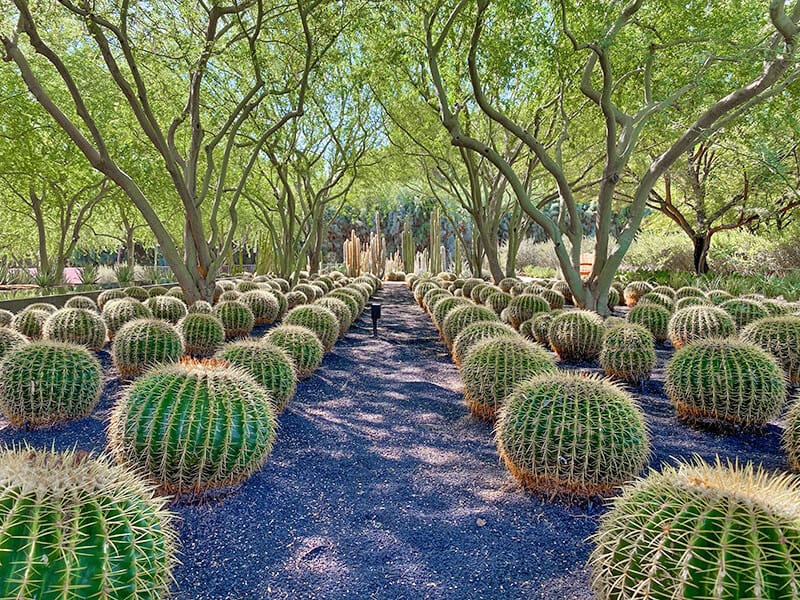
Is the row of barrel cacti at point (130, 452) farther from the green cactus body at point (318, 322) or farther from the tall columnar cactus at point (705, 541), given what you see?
the tall columnar cactus at point (705, 541)

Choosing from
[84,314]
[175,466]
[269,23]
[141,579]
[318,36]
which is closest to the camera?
[141,579]

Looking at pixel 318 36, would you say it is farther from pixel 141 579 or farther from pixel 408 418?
pixel 141 579

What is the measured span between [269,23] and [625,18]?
7546 mm

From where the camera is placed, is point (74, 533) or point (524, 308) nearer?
point (74, 533)

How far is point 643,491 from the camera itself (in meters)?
2.19

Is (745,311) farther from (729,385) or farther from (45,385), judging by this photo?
(45,385)

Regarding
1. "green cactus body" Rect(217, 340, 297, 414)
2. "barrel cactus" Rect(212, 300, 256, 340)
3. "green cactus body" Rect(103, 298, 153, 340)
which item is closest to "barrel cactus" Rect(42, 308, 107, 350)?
"green cactus body" Rect(103, 298, 153, 340)

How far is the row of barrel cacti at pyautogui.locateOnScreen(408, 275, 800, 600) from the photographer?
1763 millimetres

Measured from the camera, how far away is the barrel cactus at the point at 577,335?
24.0ft

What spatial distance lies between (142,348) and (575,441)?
5.25m

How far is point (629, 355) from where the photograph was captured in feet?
20.4

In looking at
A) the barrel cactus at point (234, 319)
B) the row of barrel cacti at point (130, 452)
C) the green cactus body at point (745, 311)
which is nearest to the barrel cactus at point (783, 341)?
the green cactus body at point (745, 311)

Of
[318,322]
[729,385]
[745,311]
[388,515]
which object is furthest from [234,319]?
[745,311]

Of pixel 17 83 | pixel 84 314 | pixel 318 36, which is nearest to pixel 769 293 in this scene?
pixel 318 36
